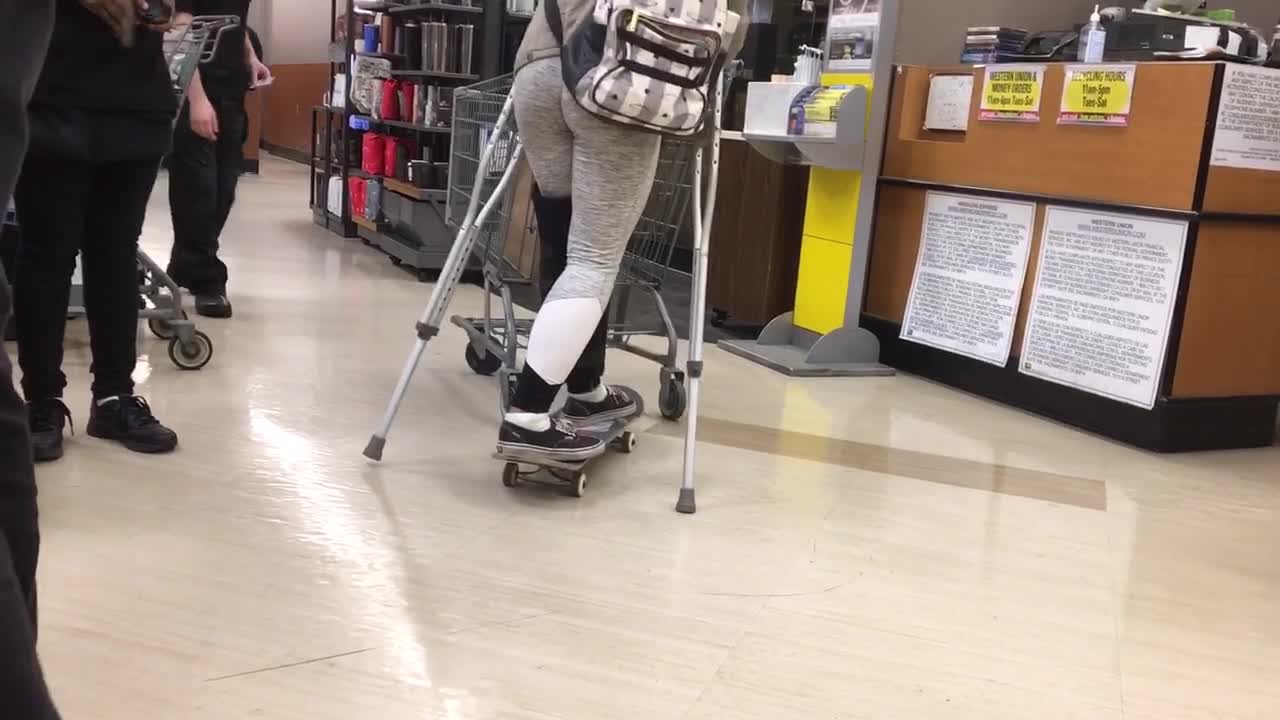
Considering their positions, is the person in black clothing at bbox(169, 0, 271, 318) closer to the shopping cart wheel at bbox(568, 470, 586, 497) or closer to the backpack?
the shopping cart wheel at bbox(568, 470, 586, 497)

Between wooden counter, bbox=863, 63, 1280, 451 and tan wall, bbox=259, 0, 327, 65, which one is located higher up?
tan wall, bbox=259, 0, 327, 65

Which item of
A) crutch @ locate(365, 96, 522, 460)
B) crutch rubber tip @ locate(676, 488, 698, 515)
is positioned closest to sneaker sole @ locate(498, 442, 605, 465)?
crutch rubber tip @ locate(676, 488, 698, 515)

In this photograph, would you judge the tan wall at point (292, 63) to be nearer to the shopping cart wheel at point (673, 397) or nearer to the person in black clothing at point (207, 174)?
the person in black clothing at point (207, 174)

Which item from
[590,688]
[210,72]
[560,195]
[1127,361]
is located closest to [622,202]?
[560,195]

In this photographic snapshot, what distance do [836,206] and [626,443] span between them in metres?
1.79

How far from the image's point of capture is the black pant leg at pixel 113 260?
2.54 meters

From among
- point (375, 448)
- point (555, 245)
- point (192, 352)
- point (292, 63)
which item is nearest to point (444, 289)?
point (555, 245)

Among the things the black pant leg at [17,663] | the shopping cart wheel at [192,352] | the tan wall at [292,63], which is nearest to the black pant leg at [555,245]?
the shopping cart wheel at [192,352]

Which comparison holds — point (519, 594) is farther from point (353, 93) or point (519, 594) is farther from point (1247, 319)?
point (353, 93)

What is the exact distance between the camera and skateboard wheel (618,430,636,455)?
295cm

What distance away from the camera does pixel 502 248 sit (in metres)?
3.29

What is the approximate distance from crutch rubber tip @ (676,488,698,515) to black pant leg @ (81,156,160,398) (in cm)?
136

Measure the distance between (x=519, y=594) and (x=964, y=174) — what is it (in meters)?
2.69

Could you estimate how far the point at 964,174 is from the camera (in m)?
4.03
